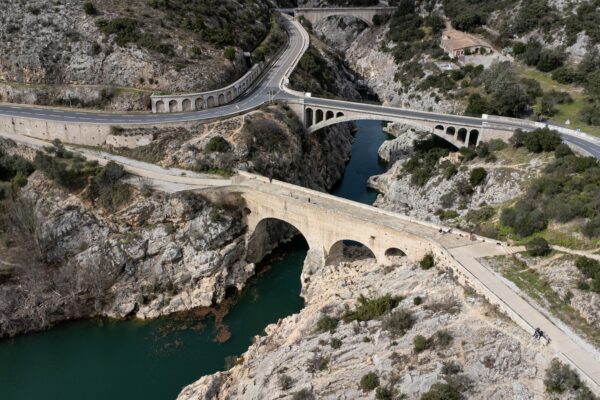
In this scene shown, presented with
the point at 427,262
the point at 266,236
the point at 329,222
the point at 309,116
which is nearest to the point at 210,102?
the point at 309,116

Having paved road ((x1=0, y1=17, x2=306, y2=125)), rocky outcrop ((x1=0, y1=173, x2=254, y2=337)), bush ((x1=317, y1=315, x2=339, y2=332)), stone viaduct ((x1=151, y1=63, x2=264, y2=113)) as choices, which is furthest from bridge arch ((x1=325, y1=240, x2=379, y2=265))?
stone viaduct ((x1=151, y1=63, x2=264, y2=113))

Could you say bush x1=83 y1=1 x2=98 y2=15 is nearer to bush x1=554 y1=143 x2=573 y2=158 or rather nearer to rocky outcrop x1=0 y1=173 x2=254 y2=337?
rocky outcrop x1=0 y1=173 x2=254 y2=337

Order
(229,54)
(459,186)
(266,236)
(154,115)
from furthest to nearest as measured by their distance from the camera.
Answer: (229,54), (154,115), (266,236), (459,186)

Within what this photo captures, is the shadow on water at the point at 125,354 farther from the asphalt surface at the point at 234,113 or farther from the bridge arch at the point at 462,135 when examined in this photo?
the bridge arch at the point at 462,135

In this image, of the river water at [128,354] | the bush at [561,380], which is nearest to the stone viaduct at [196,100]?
the river water at [128,354]

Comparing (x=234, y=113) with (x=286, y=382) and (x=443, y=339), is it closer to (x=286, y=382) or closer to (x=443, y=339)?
(x=286, y=382)

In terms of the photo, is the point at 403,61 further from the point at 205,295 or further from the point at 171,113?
the point at 205,295

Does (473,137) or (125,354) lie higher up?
(473,137)
